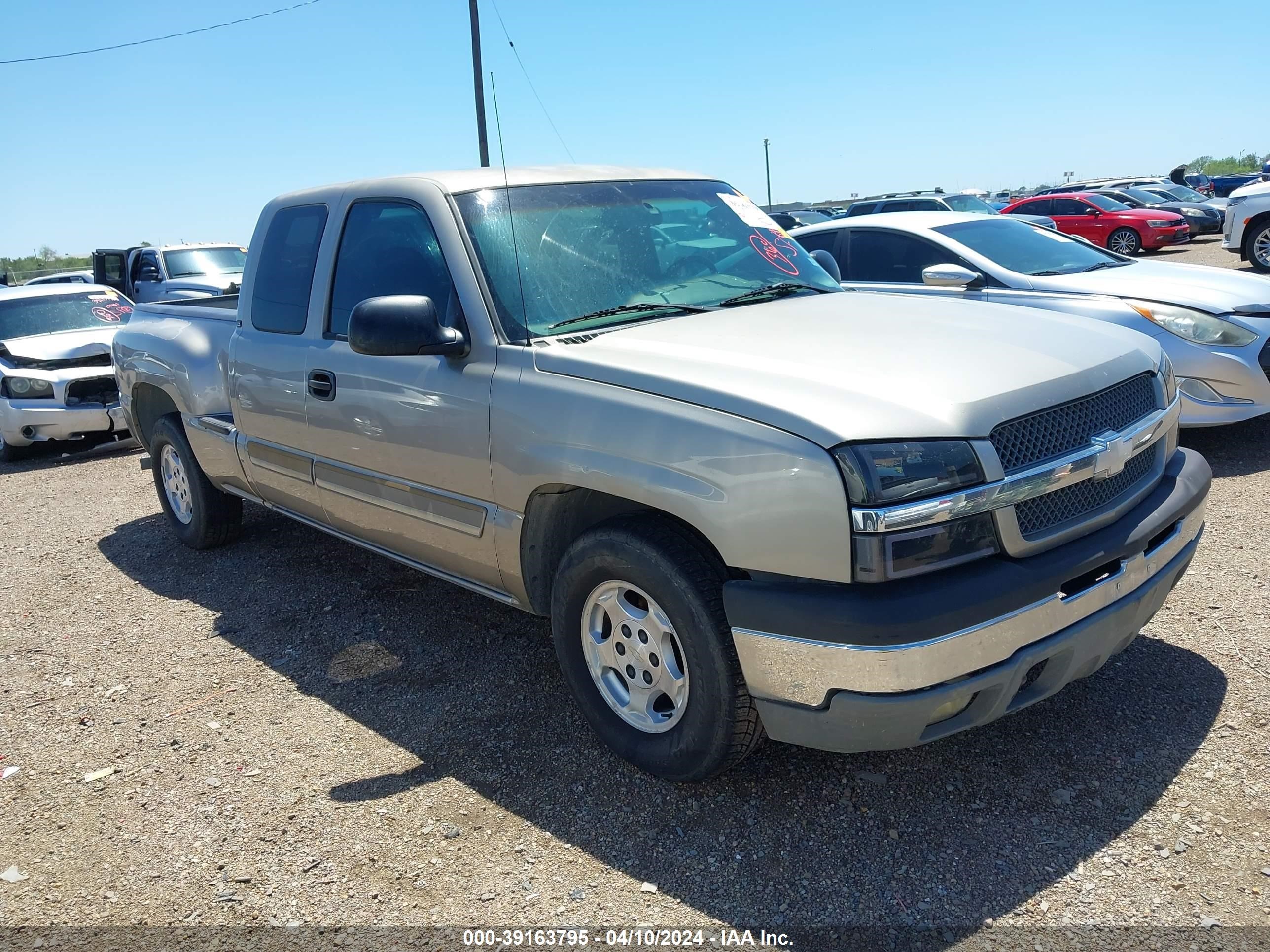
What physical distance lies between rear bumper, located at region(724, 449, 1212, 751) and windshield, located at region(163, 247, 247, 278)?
1503cm

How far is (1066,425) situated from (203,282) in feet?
49.3

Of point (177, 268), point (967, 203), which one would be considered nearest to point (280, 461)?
point (177, 268)

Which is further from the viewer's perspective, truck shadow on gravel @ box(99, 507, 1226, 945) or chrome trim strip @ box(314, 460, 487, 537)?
chrome trim strip @ box(314, 460, 487, 537)

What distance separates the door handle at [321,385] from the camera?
407cm

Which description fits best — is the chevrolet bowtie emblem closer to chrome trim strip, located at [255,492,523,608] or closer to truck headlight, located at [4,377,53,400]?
chrome trim strip, located at [255,492,523,608]

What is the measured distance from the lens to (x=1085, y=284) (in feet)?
21.1

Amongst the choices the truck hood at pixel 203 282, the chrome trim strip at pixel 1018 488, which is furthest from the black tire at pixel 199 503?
the truck hood at pixel 203 282

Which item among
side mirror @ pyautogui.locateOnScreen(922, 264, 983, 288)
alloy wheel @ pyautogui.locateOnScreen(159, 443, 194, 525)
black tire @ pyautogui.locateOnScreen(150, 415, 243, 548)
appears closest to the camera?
black tire @ pyautogui.locateOnScreen(150, 415, 243, 548)

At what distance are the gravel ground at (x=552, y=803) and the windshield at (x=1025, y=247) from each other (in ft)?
9.32

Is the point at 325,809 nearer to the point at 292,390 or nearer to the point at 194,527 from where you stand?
the point at 292,390

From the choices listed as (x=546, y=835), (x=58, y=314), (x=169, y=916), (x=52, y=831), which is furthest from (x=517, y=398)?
(x=58, y=314)

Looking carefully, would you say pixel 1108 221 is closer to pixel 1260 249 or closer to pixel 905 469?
pixel 1260 249

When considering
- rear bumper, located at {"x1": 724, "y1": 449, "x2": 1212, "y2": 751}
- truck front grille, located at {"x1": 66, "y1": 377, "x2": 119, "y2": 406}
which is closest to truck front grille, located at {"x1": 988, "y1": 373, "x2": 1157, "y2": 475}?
rear bumper, located at {"x1": 724, "y1": 449, "x2": 1212, "y2": 751}

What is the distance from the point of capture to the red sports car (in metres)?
20.7
